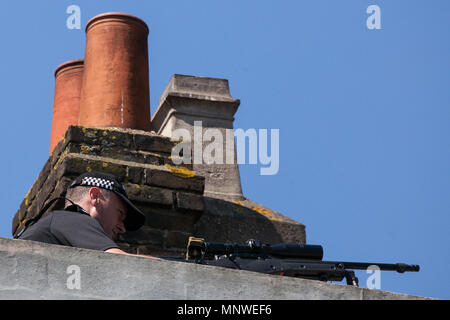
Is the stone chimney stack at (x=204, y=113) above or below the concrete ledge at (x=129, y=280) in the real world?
above

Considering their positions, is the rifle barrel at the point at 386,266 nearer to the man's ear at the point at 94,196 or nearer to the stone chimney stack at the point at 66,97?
Result: the man's ear at the point at 94,196

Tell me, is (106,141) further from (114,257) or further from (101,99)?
(114,257)

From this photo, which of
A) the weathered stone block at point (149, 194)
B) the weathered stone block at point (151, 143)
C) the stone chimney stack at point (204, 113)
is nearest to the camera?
the weathered stone block at point (149, 194)

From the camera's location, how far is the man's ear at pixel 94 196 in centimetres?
325

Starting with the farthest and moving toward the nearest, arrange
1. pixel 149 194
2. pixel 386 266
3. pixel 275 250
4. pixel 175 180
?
1. pixel 175 180
2. pixel 149 194
3. pixel 386 266
4. pixel 275 250

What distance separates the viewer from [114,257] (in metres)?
2.36

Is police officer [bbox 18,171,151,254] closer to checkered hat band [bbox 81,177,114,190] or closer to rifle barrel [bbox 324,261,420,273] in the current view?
checkered hat band [bbox 81,177,114,190]

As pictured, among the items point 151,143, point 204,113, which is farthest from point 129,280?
point 204,113

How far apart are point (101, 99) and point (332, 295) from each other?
366cm

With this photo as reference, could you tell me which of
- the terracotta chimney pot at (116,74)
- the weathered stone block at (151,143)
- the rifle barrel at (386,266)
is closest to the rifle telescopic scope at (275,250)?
the rifle barrel at (386,266)

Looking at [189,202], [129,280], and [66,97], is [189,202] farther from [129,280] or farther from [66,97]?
[66,97]

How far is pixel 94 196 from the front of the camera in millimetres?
3256

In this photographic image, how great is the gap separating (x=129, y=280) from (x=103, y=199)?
96 centimetres
